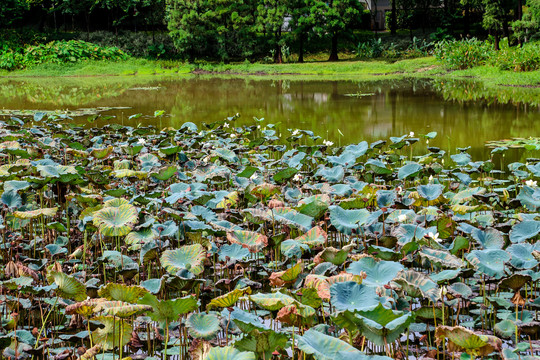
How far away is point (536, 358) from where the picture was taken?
6.68 ft

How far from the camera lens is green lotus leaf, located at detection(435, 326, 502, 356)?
1856mm

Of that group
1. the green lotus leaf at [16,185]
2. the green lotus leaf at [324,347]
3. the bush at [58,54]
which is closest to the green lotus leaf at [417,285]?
the green lotus leaf at [324,347]

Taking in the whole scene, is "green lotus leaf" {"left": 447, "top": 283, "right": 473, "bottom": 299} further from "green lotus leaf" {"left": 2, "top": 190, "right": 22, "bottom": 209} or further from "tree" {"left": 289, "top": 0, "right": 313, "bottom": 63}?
"tree" {"left": 289, "top": 0, "right": 313, "bottom": 63}

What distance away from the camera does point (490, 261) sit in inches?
102

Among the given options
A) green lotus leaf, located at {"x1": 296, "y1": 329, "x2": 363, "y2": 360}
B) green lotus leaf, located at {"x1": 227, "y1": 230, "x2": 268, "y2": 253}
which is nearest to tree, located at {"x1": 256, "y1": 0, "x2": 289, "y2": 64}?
green lotus leaf, located at {"x1": 227, "y1": 230, "x2": 268, "y2": 253}

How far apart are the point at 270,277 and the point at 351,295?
1.79 ft

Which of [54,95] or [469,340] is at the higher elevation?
[54,95]

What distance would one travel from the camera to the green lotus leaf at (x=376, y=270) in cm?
237

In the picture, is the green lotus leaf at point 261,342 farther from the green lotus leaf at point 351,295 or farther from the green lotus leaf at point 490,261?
the green lotus leaf at point 490,261

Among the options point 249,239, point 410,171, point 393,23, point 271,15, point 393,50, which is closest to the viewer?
point 249,239

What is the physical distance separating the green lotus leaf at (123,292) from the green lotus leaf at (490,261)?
1431mm

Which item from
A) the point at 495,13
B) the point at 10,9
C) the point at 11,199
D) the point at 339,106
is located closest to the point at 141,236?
the point at 11,199

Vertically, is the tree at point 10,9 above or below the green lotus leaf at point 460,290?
above

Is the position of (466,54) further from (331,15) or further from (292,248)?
(292,248)
